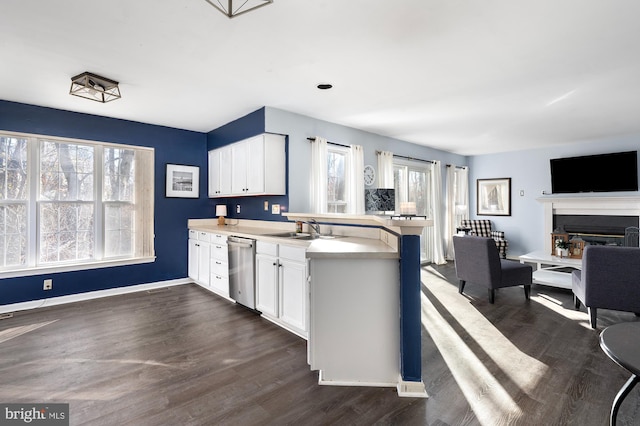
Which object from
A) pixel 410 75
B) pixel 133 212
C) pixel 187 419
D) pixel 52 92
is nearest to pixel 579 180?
pixel 410 75

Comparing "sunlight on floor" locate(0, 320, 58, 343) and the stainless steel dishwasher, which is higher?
the stainless steel dishwasher

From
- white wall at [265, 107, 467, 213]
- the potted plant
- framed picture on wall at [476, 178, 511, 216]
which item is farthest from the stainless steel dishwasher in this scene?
framed picture on wall at [476, 178, 511, 216]

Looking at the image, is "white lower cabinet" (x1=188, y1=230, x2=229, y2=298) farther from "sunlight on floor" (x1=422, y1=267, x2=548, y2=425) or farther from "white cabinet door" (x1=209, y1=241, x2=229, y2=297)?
"sunlight on floor" (x1=422, y1=267, x2=548, y2=425)

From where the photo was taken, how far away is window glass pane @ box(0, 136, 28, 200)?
372 centimetres

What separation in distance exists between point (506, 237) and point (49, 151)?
28.4ft

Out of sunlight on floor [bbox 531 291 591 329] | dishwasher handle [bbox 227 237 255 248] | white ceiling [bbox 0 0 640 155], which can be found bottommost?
sunlight on floor [bbox 531 291 591 329]

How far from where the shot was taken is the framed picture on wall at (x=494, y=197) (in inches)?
285

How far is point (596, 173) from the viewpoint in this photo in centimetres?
598

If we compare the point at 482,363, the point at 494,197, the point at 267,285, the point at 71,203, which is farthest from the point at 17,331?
the point at 494,197

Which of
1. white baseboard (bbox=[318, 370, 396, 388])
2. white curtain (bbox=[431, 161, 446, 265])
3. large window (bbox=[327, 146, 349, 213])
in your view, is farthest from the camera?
white curtain (bbox=[431, 161, 446, 265])

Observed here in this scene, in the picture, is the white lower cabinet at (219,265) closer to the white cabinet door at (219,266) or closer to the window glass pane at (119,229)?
the white cabinet door at (219,266)

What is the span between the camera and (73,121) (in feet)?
13.6

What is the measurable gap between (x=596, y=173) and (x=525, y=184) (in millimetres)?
1218

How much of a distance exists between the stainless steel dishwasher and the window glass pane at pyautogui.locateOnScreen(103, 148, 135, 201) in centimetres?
202
